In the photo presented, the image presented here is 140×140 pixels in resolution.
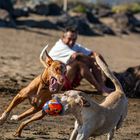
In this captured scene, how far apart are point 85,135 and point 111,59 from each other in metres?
12.1

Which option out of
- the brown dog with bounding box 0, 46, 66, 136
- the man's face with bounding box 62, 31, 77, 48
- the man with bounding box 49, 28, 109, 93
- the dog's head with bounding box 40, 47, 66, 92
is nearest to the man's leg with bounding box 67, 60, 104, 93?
the man with bounding box 49, 28, 109, 93

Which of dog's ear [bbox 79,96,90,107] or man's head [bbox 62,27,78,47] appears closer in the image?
dog's ear [bbox 79,96,90,107]

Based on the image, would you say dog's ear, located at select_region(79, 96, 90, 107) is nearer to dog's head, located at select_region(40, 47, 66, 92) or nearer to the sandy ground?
dog's head, located at select_region(40, 47, 66, 92)

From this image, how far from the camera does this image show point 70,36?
10.0 metres

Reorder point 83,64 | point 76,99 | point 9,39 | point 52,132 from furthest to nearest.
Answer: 1. point 9,39
2. point 83,64
3. point 52,132
4. point 76,99

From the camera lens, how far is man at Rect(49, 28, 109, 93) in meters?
10.5

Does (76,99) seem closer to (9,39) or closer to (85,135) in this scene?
(85,135)

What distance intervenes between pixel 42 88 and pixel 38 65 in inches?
285

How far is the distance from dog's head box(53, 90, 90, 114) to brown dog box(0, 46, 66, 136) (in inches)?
60.9

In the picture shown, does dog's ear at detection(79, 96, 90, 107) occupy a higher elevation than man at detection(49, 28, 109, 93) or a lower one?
higher

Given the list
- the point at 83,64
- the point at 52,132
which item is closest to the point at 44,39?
the point at 83,64

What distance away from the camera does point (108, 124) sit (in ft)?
23.0

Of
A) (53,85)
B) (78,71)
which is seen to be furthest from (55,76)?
(78,71)

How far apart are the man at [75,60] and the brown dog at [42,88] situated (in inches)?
73.4
